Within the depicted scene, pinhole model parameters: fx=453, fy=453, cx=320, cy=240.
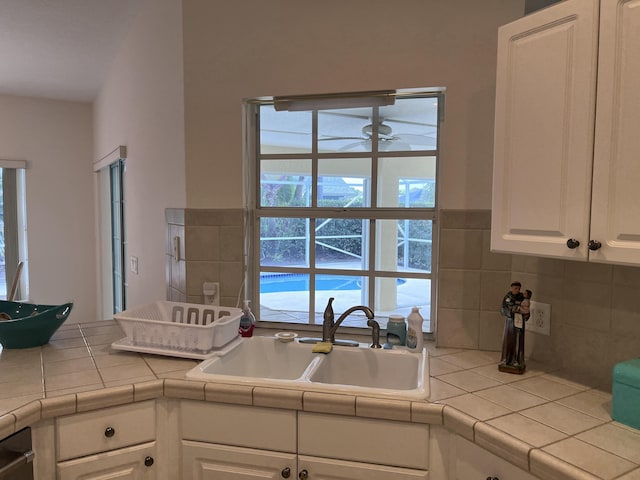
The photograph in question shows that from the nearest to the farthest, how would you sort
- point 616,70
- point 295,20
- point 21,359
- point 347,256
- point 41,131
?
point 616,70, point 21,359, point 295,20, point 347,256, point 41,131

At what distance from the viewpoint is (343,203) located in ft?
7.32

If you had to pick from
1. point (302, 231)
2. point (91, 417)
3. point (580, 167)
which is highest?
point (580, 167)

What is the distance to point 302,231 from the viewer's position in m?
2.30

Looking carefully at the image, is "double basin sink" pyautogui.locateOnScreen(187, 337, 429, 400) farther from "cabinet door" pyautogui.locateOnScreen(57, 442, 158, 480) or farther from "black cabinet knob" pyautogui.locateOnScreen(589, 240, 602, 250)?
"black cabinet knob" pyautogui.locateOnScreen(589, 240, 602, 250)

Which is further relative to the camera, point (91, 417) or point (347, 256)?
point (347, 256)

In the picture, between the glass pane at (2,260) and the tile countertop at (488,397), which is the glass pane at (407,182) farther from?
the glass pane at (2,260)

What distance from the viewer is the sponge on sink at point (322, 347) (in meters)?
1.80

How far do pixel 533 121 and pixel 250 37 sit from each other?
4.47ft

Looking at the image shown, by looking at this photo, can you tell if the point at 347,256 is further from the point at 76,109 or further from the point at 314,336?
the point at 76,109

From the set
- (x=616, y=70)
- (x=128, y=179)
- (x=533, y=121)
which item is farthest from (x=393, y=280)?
(x=128, y=179)

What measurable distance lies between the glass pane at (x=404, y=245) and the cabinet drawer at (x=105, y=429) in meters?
1.19

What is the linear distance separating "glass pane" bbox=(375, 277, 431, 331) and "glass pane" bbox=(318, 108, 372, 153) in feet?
2.15

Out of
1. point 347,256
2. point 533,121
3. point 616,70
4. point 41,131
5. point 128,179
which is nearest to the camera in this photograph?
point 616,70

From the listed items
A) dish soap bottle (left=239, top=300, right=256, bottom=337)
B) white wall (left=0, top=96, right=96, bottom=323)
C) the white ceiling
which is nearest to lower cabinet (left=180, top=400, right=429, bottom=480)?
dish soap bottle (left=239, top=300, right=256, bottom=337)
